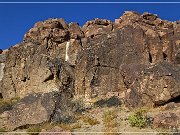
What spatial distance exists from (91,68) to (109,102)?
555 cm

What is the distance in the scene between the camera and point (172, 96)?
92.8 ft

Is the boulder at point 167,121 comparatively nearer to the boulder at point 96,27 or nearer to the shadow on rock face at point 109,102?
the shadow on rock face at point 109,102

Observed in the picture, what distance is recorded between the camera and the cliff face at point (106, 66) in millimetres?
29531

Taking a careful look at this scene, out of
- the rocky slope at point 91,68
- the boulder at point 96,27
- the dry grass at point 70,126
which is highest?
the boulder at point 96,27

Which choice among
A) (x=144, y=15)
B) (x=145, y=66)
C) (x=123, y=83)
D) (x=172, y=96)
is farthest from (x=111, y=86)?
(x=144, y=15)

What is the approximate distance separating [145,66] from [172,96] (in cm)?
419

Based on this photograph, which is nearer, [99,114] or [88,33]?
[99,114]

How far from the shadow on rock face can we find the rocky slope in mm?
583

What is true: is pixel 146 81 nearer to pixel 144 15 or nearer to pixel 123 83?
pixel 123 83

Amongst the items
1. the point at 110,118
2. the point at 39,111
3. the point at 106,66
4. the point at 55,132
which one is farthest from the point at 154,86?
the point at 55,132

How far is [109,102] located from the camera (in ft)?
107

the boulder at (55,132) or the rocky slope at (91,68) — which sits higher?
the rocky slope at (91,68)

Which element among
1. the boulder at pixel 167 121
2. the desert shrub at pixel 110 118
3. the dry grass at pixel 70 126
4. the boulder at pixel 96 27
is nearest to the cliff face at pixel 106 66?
the desert shrub at pixel 110 118

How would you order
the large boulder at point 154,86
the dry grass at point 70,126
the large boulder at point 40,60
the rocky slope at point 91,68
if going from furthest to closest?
the large boulder at point 40,60 < the rocky slope at point 91,68 < the large boulder at point 154,86 < the dry grass at point 70,126
